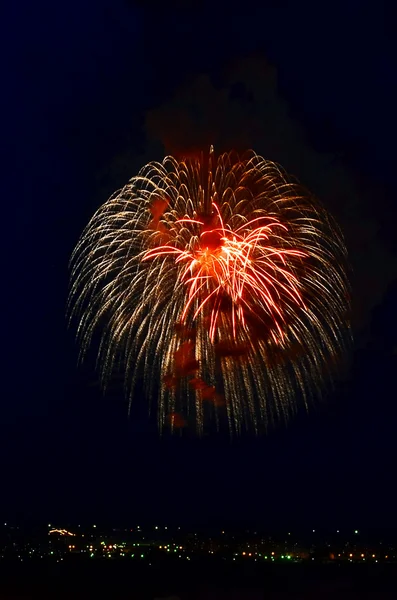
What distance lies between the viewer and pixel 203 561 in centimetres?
17188

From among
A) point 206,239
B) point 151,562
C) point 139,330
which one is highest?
point 151,562

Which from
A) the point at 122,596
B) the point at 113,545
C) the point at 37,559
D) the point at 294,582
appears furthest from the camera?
the point at 113,545

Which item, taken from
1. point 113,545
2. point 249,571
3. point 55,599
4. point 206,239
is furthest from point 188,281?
point 113,545

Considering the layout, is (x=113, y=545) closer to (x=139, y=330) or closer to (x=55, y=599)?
(x=55, y=599)

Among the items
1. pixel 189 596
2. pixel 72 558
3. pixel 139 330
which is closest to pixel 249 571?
pixel 72 558

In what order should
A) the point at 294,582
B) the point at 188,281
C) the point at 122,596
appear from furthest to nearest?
the point at 294,582
the point at 122,596
the point at 188,281

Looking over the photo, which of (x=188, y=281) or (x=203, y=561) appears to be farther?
(x=203, y=561)

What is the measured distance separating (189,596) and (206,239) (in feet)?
206

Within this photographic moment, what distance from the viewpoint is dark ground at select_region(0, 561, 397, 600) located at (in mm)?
84312

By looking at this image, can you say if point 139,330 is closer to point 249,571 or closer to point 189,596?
point 189,596

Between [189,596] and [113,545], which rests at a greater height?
[113,545]

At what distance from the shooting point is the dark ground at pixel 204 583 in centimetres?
8431

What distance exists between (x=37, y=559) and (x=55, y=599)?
10000 centimetres

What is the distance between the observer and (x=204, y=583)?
349 ft
